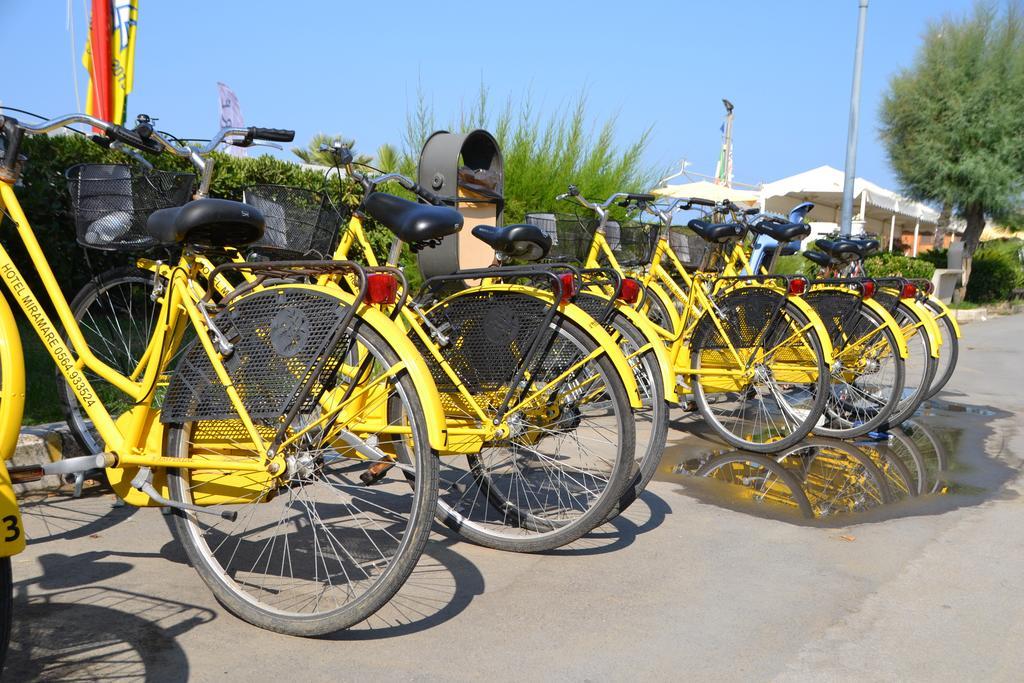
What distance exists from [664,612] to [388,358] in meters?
1.32

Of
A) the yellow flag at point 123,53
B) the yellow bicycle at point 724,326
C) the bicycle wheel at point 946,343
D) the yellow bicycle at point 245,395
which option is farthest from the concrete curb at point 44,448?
the yellow flag at point 123,53

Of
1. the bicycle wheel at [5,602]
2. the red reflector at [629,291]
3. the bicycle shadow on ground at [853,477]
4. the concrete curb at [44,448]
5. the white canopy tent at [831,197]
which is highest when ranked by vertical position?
the white canopy tent at [831,197]

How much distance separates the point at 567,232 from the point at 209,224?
3.01 metres

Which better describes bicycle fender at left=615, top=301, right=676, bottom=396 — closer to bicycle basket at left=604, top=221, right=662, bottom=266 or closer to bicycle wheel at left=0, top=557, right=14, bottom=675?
bicycle basket at left=604, top=221, right=662, bottom=266

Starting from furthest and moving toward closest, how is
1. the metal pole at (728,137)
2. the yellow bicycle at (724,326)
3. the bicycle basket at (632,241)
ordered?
1. the metal pole at (728,137)
2. the bicycle basket at (632,241)
3. the yellow bicycle at (724,326)

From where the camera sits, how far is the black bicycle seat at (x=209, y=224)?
111 inches

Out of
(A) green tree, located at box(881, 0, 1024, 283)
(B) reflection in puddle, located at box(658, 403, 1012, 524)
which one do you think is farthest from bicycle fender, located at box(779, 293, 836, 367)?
(A) green tree, located at box(881, 0, 1024, 283)

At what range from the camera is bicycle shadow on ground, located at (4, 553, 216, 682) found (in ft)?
8.70

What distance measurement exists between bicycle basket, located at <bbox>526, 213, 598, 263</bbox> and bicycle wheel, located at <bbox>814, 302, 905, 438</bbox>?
68.7 inches

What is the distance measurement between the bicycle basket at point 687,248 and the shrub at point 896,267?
11.3 m

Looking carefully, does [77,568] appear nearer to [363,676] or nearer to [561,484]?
[363,676]

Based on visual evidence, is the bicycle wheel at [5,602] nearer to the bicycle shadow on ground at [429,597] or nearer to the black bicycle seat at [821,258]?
the bicycle shadow on ground at [429,597]

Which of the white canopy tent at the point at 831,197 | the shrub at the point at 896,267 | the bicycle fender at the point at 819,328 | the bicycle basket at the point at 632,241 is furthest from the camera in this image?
the white canopy tent at the point at 831,197

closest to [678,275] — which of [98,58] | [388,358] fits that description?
[388,358]
